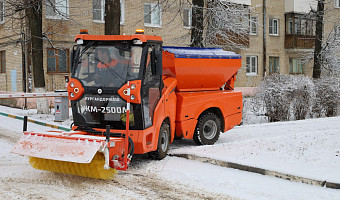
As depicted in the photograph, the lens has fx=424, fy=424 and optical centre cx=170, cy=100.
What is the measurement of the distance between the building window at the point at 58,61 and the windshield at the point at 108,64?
44.9 feet

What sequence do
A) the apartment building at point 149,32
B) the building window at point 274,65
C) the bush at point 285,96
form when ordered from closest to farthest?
the bush at point 285,96 < the apartment building at point 149,32 < the building window at point 274,65

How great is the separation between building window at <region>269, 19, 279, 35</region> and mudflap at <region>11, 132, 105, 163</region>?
89.0 ft

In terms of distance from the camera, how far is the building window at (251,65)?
3016 cm

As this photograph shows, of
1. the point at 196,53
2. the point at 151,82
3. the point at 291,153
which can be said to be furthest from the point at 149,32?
the point at 291,153

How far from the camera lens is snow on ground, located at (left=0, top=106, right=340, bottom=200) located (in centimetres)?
585

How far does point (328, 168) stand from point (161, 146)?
303cm

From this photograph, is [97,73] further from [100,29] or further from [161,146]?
[100,29]

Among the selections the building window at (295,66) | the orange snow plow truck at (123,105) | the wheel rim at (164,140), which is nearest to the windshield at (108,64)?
the orange snow plow truck at (123,105)

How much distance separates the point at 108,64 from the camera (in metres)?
7.56

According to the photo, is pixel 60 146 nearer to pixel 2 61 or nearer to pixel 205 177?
pixel 205 177

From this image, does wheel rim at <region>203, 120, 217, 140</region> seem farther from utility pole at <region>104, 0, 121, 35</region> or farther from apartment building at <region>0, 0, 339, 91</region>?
apartment building at <region>0, 0, 339, 91</region>

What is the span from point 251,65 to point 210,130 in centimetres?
2094

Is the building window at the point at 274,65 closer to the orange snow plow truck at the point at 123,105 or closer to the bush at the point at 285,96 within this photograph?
the bush at the point at 285,96

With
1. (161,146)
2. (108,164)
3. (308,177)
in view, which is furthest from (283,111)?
(108,164)
